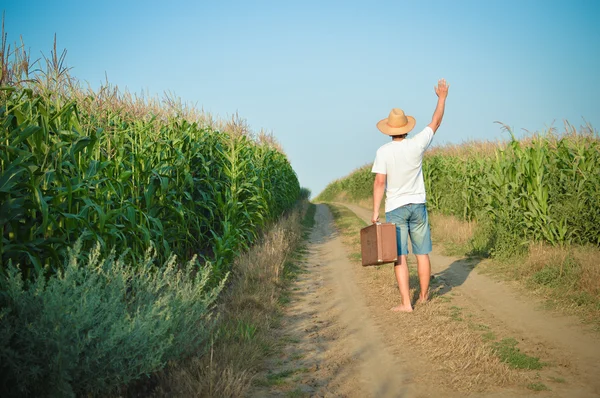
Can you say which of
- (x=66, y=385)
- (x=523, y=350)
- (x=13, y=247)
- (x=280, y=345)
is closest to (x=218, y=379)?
(x=66, y=385)

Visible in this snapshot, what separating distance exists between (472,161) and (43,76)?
11898 millimetres

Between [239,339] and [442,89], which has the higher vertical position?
[442,89]

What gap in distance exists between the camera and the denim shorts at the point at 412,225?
19.6 ft

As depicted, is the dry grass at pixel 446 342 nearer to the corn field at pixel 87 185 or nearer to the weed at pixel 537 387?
the weed at pixel 537 387

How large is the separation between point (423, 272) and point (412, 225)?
2.19ft

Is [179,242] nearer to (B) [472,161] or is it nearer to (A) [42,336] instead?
(A) [42,336]

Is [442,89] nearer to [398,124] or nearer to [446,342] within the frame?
[398,124]

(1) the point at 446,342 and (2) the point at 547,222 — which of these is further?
(2) the point at 547,222

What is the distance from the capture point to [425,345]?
475 centimetres

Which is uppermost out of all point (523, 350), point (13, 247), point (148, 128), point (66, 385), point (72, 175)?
point (148, 128)

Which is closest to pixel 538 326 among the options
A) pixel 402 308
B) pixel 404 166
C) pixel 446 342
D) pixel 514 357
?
pixel 514 357

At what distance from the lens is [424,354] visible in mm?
4555

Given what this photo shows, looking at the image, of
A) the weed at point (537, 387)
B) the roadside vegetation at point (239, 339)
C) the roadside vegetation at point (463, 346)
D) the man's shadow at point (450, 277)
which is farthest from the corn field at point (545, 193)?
the weed at point (537, 387)

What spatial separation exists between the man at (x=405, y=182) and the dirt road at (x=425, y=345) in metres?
0.70
